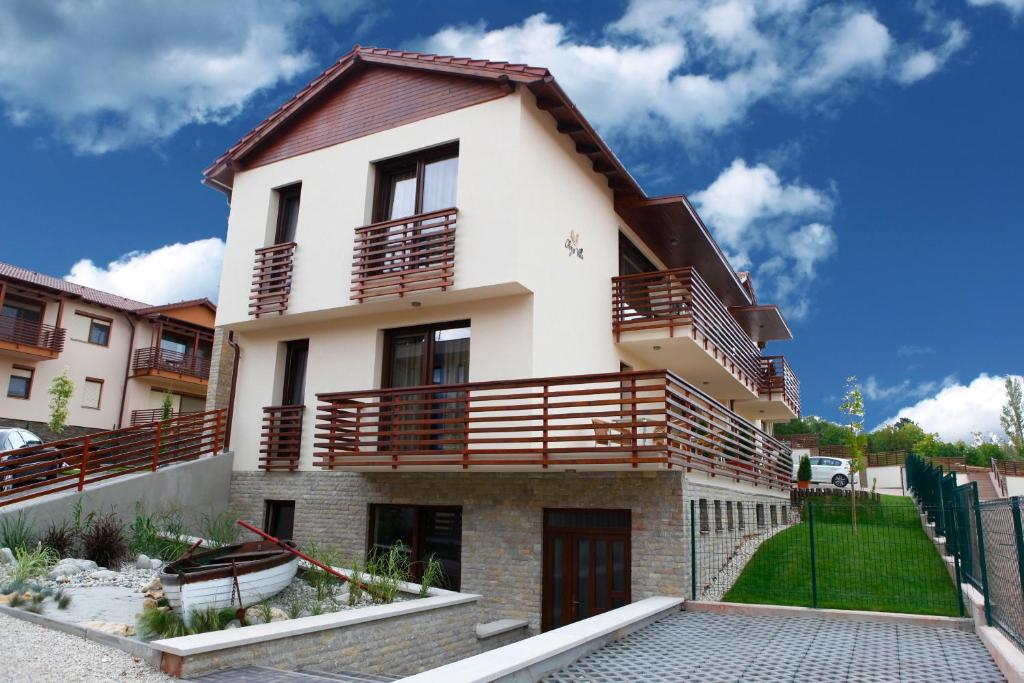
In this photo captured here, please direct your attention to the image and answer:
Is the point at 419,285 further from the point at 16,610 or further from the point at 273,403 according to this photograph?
the point at 16,610

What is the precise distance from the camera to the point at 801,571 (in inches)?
535

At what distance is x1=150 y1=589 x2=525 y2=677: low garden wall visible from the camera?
24.0 ft

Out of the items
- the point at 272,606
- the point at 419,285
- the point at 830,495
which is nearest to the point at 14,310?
the point at 419,285

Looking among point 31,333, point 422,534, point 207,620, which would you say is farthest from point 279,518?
point 31,333

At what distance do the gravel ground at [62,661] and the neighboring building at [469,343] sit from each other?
18.4ft

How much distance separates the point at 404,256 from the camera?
1403 centimetres

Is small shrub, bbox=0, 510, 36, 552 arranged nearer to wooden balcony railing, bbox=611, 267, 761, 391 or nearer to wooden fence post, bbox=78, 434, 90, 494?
wooden fence post, bbox=78, 434, 90, 494

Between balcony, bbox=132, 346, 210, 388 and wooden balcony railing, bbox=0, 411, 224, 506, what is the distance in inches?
767

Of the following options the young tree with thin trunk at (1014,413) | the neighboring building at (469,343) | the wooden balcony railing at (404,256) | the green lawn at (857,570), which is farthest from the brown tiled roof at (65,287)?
the young tree with thin trunk at (1014,413)

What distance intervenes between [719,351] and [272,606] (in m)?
12.7

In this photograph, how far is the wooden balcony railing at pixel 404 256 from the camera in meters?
13.7

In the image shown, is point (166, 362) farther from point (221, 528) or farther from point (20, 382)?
point (221, 528)

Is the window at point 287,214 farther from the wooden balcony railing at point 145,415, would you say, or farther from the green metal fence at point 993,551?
the wooden balcony railing at point 145,415

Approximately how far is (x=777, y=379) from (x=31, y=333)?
93.7 feet
